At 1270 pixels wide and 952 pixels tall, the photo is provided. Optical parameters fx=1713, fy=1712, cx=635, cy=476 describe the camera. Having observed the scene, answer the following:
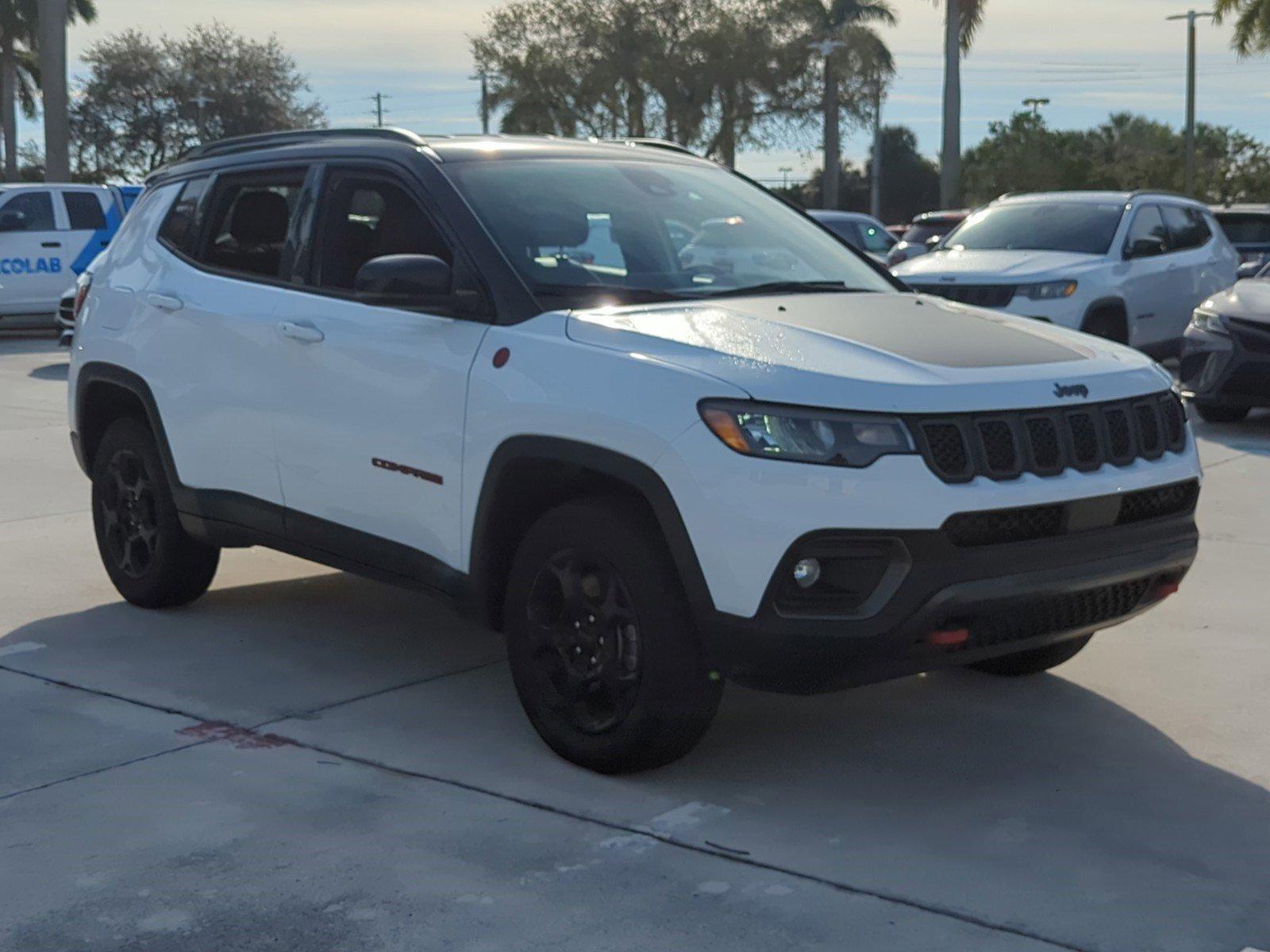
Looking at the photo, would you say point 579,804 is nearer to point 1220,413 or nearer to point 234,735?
point 234,735

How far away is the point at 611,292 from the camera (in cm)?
484

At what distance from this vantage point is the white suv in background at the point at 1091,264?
43.0 feet

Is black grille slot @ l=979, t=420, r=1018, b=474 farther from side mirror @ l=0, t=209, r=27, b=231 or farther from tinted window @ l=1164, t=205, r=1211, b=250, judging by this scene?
side mirror @ l=0, t=209, r=27, b=231

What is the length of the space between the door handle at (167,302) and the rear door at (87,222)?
620 inches

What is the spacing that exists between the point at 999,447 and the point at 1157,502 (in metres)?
0.66

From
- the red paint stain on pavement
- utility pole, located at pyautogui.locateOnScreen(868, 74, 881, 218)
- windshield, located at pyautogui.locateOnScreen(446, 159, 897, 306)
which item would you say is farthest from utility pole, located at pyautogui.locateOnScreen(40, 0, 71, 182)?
utility pole, located at pyautogui.locateOnScreen(868, 74, 881, 218)

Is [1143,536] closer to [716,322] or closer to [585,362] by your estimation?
[716,322]

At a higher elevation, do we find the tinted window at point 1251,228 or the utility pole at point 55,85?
the utility pole at point 55,85

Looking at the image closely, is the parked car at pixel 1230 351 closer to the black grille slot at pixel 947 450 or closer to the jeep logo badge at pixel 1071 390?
the jeep logo badge at pixel 1071 390

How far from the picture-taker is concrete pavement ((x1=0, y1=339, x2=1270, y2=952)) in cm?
367

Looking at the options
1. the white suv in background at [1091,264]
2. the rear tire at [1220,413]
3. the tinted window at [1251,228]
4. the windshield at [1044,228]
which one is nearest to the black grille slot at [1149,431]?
the rear tire at [1220,413]

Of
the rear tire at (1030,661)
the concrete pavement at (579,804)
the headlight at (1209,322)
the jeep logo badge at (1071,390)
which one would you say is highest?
the jeep logo badge at (1071,390)

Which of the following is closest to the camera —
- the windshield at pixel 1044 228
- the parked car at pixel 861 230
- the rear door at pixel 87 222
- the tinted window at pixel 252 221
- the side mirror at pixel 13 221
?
the tinted window at pixel 252 221

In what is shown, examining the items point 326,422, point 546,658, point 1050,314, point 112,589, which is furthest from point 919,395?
point 1050,314
